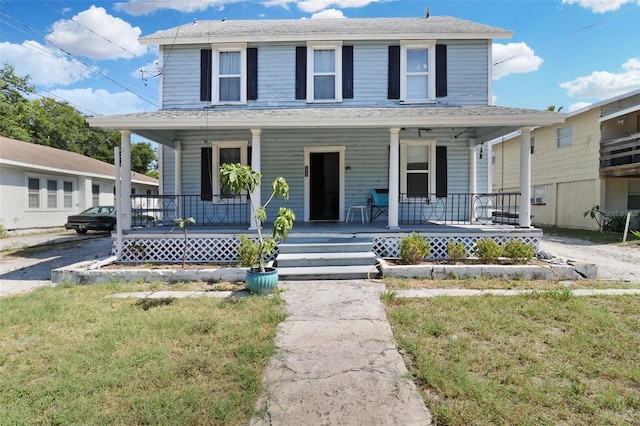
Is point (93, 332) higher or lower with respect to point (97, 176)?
lower

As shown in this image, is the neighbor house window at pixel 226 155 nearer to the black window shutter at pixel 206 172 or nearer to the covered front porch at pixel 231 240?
the black window shutter at pixel 206 172

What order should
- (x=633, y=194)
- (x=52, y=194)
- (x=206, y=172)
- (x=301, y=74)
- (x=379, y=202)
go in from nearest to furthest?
(x=379, y=202), (x=301, y=74), (x=206, y=172), (x=633, y=194), (x=52, y=194)

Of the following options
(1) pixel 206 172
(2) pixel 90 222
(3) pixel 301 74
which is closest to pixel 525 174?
(3) pixel 301 74

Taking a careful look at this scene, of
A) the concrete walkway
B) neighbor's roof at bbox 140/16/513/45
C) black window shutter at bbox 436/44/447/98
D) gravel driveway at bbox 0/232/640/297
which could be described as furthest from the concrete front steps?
neighbor's roof at bbox 140/16/513/45

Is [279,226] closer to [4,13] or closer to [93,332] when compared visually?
[93,332]

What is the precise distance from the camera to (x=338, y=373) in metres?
3.14

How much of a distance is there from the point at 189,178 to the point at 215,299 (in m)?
5.97

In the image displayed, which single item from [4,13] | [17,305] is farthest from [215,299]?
[4,13]

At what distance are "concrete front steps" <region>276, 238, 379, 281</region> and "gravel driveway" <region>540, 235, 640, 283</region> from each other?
15.1ft

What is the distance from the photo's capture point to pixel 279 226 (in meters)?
5.52

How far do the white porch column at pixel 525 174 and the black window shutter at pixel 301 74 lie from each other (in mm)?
5860

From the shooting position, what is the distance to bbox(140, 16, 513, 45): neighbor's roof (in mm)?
9617

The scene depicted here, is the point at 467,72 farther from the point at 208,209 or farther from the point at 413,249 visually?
the point at 208,209

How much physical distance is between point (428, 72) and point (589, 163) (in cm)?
1066
